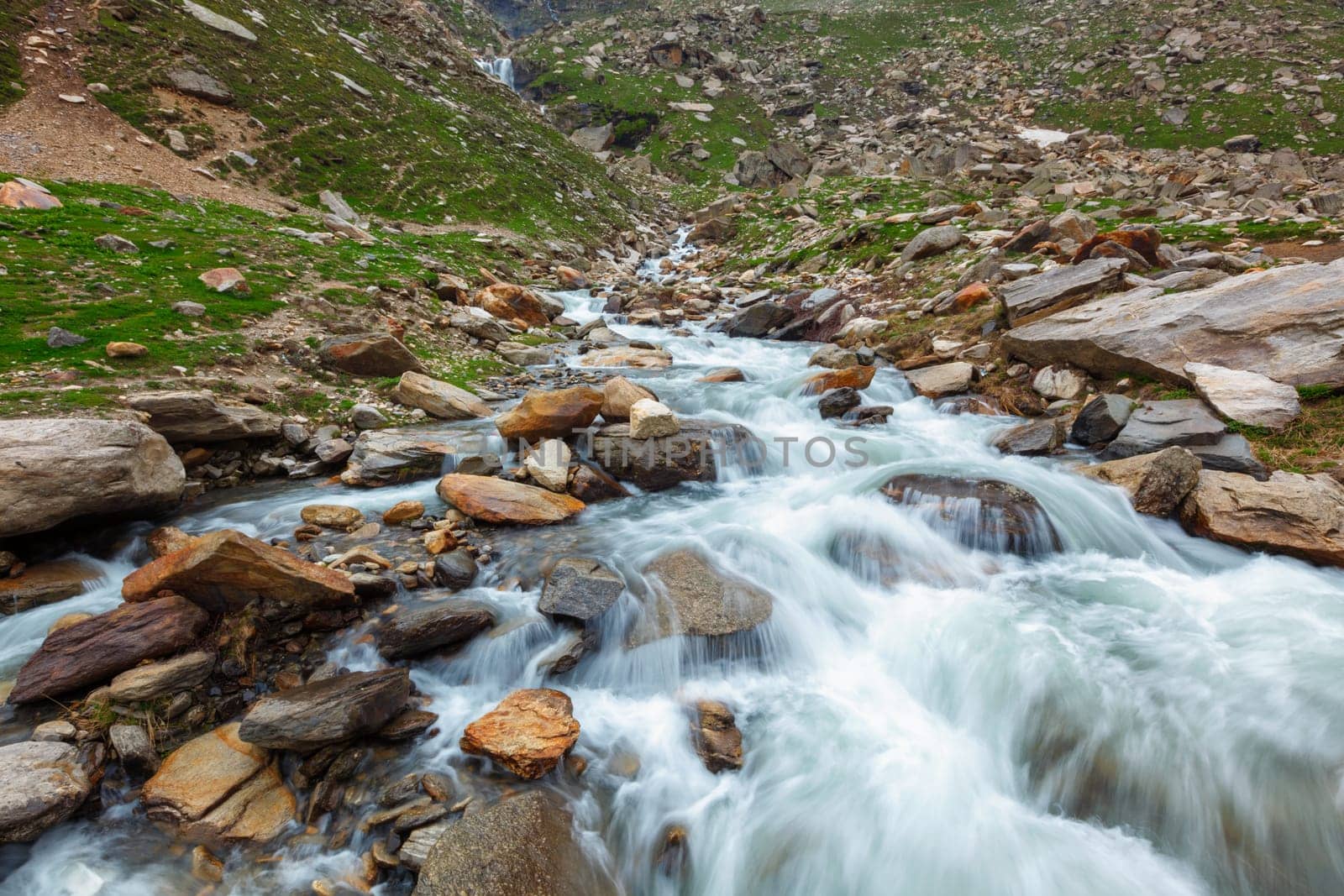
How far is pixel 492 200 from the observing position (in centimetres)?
3058

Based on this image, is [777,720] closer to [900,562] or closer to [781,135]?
[900,562]

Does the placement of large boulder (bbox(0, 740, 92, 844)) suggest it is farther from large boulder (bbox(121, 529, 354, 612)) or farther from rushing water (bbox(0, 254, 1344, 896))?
large boulder (bbox(121, 529, 354, 612))

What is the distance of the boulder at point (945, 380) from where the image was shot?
11.9 metres

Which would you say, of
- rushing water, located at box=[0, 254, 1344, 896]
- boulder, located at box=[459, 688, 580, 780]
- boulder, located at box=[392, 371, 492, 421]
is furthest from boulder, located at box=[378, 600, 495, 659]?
boulder, located at box=[392, 371, 492, 421]

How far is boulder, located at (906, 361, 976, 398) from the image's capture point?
467 inches

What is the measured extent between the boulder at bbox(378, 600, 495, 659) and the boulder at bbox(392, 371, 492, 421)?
5842 millimetres

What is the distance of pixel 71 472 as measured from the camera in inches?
224

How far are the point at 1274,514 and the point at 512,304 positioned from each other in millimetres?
18120

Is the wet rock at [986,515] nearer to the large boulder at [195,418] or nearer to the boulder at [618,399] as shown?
the boulder at [618,399]

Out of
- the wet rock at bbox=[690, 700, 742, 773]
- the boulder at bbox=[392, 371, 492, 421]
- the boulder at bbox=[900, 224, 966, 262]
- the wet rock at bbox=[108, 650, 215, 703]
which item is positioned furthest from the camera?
the boulder at bbox=[900, 224, 966, 262]

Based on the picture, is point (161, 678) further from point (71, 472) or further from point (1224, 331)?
point (1224, 331)

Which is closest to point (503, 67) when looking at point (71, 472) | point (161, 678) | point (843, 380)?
point (843, 380)

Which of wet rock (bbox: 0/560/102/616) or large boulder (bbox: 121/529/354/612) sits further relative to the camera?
wet rock (bbox: 0/560/102/616)

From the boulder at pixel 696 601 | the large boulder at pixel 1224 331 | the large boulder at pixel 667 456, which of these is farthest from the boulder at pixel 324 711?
the large boulder at pixel 1224 331
